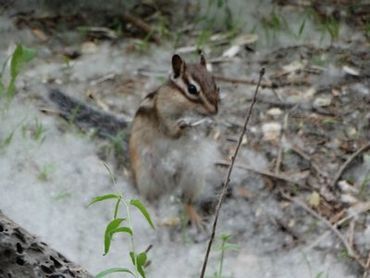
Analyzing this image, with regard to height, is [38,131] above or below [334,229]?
above

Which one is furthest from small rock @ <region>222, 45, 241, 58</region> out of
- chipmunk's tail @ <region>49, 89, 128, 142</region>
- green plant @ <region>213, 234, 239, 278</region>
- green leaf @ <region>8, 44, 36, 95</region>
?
green plant @ <region>213, 234, 239, 278</region>

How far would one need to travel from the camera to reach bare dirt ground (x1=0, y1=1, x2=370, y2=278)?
4.12m

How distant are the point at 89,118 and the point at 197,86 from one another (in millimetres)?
829

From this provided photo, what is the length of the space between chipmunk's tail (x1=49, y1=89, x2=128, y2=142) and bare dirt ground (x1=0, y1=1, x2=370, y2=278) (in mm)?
41

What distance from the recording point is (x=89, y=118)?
4.81m

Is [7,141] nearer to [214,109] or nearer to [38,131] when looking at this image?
[38,131]

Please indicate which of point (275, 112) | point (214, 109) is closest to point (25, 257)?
point (214, 109)

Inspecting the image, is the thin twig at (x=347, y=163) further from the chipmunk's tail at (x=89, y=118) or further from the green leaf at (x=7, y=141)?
the green leaf at (x=7, y=141)

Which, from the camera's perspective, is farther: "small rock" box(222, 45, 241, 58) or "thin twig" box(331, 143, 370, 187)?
"small rock" box(222, 45, 241, 58)

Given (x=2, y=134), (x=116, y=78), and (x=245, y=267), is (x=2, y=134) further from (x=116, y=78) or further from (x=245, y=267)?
(x=245, y=267)

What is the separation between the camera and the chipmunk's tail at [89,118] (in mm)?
4762

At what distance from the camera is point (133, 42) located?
18.2 ft

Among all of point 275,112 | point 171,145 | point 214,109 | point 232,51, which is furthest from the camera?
point 232,51

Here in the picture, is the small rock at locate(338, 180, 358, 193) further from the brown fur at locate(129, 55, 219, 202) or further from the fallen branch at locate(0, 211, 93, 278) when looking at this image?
the fallen branch at locate(0, 211, 93, 278)
